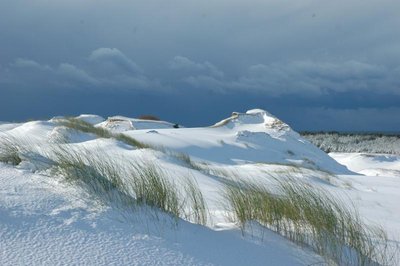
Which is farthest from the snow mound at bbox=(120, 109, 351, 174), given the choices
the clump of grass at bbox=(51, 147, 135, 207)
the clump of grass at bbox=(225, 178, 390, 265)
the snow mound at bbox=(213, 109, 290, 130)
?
the clump of grass at bbox=(225, 178, 390, 265)

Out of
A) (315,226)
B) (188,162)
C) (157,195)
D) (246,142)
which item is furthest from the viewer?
(246,142)

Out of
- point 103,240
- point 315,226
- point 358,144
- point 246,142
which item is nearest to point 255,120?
point 246,142

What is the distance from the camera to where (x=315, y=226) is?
10.1 ft

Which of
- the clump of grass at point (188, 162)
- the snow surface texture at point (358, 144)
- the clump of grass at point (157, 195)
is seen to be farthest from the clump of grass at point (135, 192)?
the snow surface texture at point (358, 144)

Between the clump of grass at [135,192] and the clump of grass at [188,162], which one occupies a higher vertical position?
the clump of grass at [135,192]

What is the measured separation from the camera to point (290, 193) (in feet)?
11.9

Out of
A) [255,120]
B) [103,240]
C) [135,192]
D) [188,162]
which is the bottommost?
[188,162]

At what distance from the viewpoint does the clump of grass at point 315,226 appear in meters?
2.83

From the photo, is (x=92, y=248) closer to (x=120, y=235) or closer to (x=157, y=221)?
(x=120, y=235)

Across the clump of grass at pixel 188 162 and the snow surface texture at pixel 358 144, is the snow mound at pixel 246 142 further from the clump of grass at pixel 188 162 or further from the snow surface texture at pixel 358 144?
the snow surface texture at pixel 358 144

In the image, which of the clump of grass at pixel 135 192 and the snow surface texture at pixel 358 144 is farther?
the snow surface texture at pixel 358 144

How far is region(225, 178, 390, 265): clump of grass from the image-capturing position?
2832mm

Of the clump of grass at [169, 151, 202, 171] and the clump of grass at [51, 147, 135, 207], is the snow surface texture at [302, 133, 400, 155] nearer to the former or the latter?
the clump of grass at [169, 151, 202, 171]

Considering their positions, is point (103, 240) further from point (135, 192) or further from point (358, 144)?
point (358, 144)
